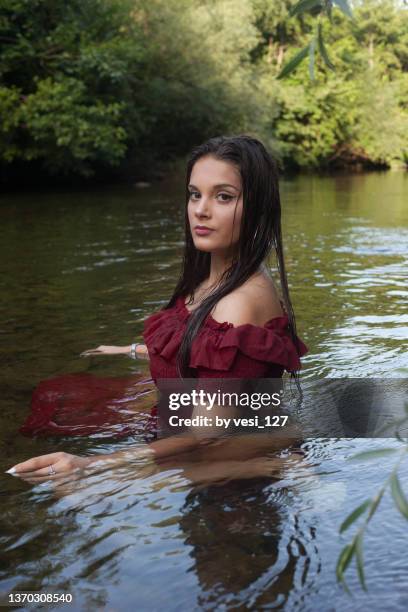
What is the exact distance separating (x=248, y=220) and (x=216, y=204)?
0.14 m

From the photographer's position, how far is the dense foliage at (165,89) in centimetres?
1969

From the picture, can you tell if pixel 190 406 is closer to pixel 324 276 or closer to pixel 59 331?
pixel 59 331

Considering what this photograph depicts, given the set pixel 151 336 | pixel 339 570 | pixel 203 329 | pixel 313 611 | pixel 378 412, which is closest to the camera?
pixel 339 570

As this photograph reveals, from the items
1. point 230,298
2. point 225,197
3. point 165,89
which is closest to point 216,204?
point 225,197

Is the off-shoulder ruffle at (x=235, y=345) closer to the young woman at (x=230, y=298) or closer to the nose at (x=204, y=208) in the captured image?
the young woman at (x=230, y=298)

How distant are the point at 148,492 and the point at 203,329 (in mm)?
679

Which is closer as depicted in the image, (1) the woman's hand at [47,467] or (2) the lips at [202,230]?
(1) the woman's hand at [47,467]

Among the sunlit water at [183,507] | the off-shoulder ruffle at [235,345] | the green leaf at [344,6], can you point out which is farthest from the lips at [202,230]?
the green leaf at [344,6]

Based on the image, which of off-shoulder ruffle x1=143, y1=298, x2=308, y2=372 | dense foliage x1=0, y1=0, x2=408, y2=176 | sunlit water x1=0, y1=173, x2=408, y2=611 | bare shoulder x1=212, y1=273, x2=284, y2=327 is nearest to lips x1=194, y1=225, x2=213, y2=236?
bare shoulder x1=212, y1=273, x2=284, y2=327

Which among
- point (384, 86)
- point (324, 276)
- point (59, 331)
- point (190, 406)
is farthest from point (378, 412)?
point (384, 86)

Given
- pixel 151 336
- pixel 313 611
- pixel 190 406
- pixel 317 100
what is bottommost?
pixel 313 611

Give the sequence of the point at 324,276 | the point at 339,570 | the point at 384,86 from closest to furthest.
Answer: the point at 339,570, the point at 324,276, the point at 384,86

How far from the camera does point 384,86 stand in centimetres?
4700

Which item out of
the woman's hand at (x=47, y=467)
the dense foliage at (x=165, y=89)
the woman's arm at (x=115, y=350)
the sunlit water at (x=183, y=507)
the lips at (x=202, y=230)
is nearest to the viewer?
the sunlit water at (x=183, y=507)
